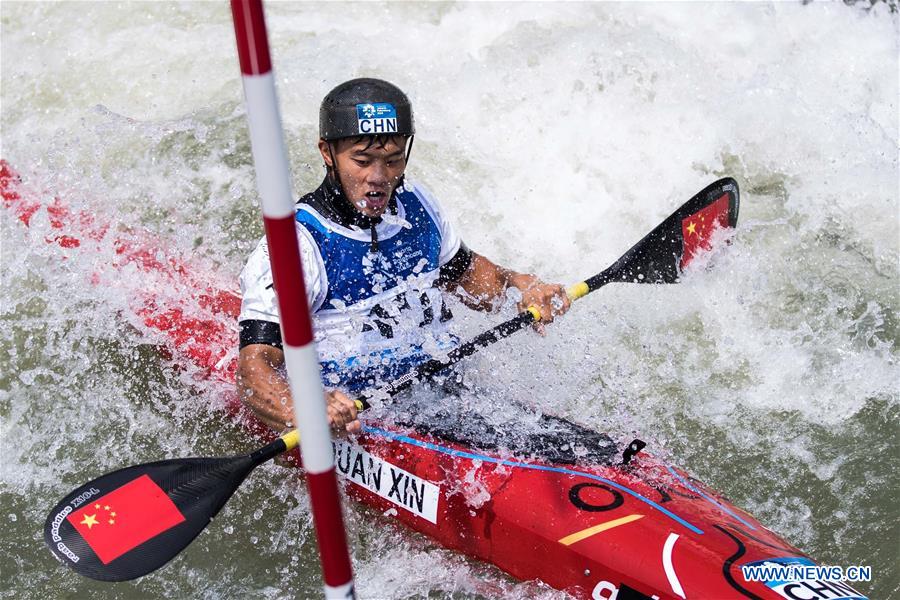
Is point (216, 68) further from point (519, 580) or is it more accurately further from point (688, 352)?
point (519, 580)

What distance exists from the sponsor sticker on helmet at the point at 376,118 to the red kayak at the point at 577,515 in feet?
3.24

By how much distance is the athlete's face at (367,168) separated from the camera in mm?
3271

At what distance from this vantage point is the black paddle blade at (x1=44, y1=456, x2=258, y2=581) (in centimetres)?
288

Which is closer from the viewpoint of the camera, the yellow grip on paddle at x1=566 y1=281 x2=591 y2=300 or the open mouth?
the open mouth

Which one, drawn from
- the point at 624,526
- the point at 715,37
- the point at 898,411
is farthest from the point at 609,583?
the point at 715,37

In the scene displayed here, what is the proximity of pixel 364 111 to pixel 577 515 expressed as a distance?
1398mm

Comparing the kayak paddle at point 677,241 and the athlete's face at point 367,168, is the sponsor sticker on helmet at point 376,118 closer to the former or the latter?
the athlete's face at point 367,168

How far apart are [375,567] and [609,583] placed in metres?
0.87

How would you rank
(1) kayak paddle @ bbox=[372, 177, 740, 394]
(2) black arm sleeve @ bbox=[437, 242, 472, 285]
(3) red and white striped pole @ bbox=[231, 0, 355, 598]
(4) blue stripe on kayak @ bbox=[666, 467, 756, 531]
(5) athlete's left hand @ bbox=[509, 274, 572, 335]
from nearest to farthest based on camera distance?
1. (3) red and white striped pole @ bbox=[231, 0, 355, 598]
2. (4) blue stripe on kayak @ bbox=[666, 467, 756, 531]
3. (5) athlete's left hand @ bbox=[509, 274, 572, 335]
4. (2) black arm sleeve @ bbox=[437, 242, 472, 285]
5. (1) kayak paddle @ bbox=[372, 177, 740, 394]

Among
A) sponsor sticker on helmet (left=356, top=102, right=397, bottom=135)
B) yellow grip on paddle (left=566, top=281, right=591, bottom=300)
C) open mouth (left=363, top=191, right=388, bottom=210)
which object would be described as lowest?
yellow grip on paddle (left=566, top=281, right=591, bottom=300)

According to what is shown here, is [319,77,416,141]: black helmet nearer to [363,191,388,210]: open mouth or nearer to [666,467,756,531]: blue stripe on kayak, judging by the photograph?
[363,191,388,210]: open mouth

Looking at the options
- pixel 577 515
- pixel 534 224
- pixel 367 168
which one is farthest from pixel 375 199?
pixel 534 224

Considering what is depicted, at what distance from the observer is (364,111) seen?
10.5 ft

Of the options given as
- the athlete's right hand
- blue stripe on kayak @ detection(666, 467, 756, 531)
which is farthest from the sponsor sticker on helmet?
blue stripe on kayak @ detection(666, 467, 756, 531)
